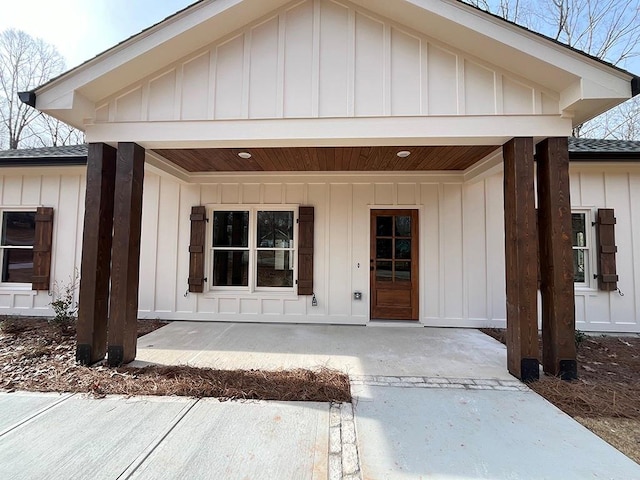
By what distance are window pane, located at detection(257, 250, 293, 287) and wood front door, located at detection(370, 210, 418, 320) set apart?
1.53m

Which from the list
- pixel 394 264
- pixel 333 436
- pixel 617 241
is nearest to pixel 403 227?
pixel 394 264

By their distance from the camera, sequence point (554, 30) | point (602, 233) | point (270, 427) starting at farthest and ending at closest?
point (554, 30)
point (602, 233)
point (270, 427)

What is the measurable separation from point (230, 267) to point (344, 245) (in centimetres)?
216

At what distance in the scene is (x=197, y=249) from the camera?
5480 mm

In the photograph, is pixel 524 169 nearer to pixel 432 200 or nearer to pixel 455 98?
pixel 455 98

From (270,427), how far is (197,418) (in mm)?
614

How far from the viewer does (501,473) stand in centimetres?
191

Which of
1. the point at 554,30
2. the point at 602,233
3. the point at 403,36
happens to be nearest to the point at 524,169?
the point at 403,36

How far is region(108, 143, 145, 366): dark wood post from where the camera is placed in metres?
3.42

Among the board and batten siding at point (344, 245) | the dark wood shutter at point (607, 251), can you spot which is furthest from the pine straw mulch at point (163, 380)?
the dark wood shutter at point (607, 251)

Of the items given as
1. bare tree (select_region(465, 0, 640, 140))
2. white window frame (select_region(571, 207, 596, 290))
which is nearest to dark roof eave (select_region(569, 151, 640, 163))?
white window frame (select_region(571, 207, 596, 290))

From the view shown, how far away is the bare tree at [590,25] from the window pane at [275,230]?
35.6 feet

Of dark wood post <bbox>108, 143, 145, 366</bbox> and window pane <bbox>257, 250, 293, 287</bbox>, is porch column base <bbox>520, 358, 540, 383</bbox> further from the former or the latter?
dark wood post <bbox>108, 143, 145, 366</bbox>

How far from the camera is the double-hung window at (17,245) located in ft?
19.0
